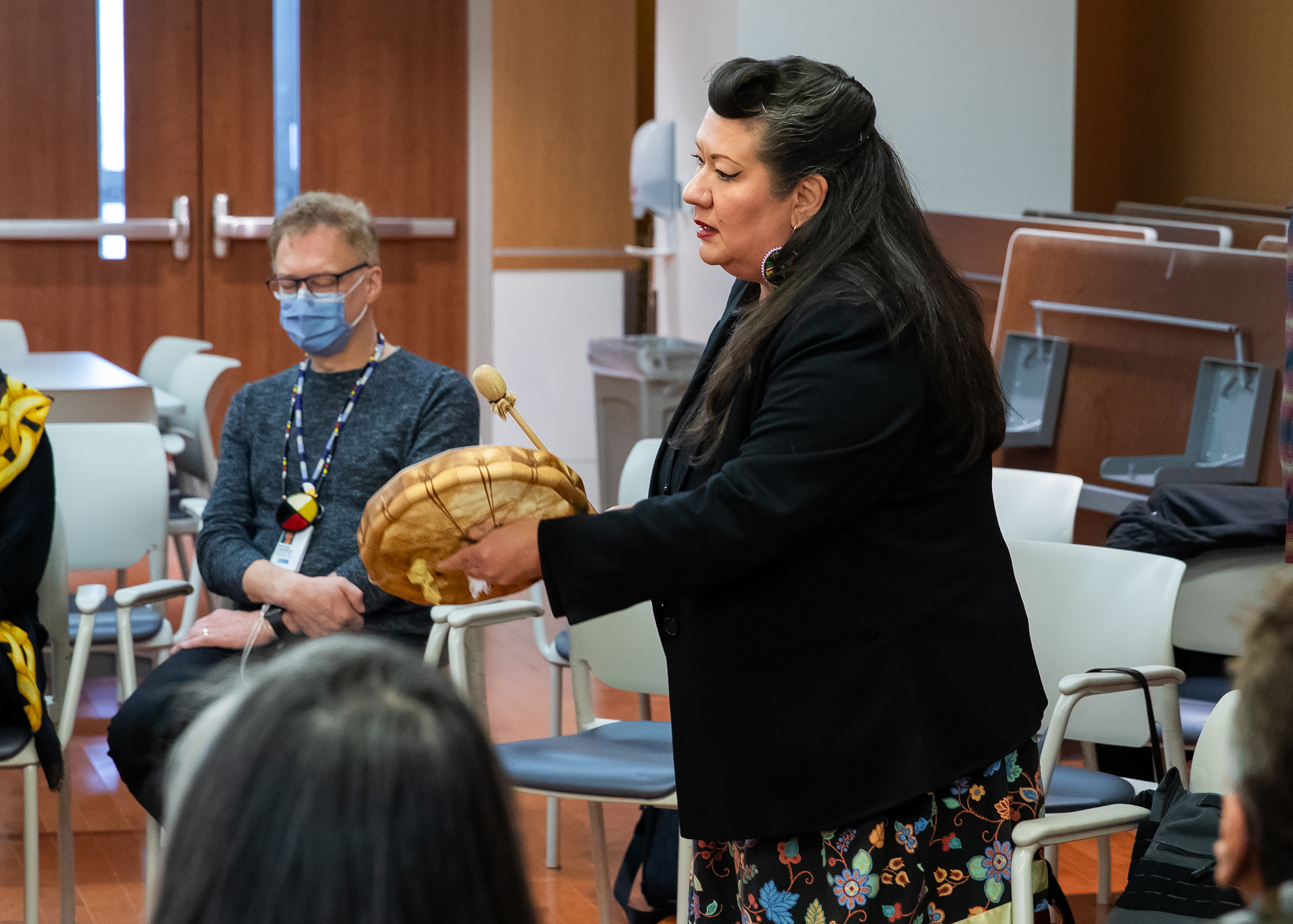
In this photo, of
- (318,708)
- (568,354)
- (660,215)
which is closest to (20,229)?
(568,354)

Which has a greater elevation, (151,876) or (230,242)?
(230,242)

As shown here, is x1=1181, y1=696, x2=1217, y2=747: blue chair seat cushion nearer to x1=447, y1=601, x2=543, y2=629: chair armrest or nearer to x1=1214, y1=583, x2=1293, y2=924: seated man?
x1=447, y1=601, x2=543, y2=629: chair armrest

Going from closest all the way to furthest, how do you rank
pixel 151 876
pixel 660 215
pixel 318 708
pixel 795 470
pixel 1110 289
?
pixel 318 708
pixel 795 470
pixel 151 876
pixel 1110 289
pixel 660 215

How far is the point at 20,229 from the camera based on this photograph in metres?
7.79

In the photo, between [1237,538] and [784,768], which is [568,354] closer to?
[1237,538]

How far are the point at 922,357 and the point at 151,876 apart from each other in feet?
5.75

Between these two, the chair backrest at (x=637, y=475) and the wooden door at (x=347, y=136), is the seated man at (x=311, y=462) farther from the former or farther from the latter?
the wooden door at (x=347, y=136)

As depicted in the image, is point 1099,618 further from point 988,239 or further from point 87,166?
point 87,166

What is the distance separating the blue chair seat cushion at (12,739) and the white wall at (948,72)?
3.42m

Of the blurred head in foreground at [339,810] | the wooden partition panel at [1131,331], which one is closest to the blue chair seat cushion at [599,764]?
Answer: the blurred head in foreground at [339,810]

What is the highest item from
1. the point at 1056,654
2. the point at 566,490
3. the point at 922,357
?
the point at 922,357

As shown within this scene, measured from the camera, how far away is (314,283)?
2.84 m

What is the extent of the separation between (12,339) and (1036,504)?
472 centimetres

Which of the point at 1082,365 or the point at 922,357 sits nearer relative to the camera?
the point at 922,357
